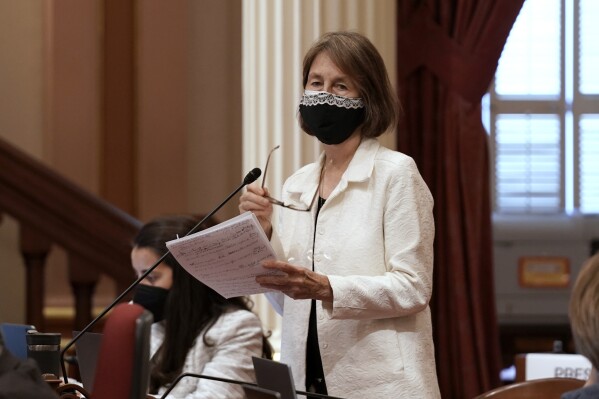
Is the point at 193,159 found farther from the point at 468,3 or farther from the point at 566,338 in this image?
the point at 566,338

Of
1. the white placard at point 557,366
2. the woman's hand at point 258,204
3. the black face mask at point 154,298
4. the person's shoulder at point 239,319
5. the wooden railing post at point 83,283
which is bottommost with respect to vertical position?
the white placard at point 557,366

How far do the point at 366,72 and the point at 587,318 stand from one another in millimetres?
1182

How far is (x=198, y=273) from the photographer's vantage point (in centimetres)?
267

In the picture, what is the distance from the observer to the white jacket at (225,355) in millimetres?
3281

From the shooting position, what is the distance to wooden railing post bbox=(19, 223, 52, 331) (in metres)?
4.96

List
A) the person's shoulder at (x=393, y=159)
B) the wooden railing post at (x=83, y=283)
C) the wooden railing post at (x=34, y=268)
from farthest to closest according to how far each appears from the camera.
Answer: the wooden railing post at (x=83, y=283) → the wooden railing post at (x=34, y=268) → the person's shoulder at (x=393, y=159)

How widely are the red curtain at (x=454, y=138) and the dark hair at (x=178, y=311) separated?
2.40m

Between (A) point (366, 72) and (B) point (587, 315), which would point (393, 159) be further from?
(B) point (587, 315)

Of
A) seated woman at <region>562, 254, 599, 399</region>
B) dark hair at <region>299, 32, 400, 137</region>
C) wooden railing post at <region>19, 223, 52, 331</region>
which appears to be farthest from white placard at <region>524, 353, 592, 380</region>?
seated woman at <region>562, 254, 599, 399</region>

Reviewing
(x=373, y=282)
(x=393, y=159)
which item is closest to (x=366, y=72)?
(x=393, y=159)

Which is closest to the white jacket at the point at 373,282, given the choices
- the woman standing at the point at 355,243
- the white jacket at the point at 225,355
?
the woman standing at the point at 355,243

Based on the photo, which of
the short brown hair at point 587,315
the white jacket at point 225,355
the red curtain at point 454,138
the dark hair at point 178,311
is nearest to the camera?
the short brown hair at point 587,315

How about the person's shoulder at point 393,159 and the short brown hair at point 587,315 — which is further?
the person's shoulder at point 393,159

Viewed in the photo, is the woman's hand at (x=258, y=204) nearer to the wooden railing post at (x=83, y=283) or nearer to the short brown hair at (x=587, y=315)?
the short brown hair at (x=587, y=315)
